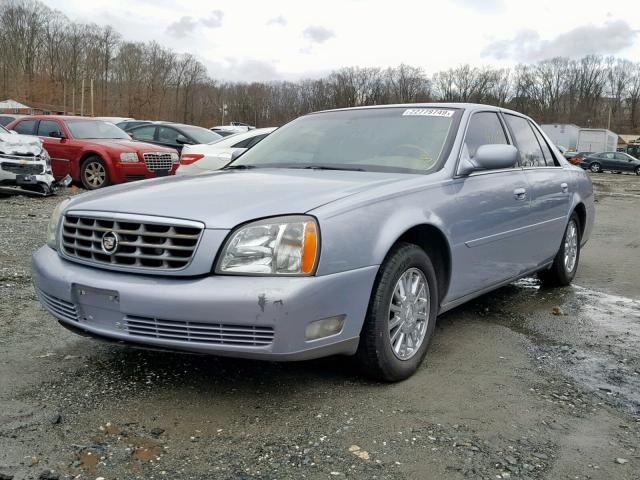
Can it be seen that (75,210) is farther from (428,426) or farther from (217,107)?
(217,107)

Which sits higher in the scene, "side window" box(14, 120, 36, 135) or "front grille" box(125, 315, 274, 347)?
"side window" box(14, 120, 36, 135)

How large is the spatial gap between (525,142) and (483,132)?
844 millimetres

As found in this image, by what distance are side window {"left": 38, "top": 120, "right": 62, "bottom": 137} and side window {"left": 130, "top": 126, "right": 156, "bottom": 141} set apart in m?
1.92

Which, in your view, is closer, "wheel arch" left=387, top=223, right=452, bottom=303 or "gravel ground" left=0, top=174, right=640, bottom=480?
"gravel ground" left=0, top=174, right=640, bottom=480

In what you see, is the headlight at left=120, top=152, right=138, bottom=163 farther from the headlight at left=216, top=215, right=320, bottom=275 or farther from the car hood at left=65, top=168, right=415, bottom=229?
the headlight at left=216, top=215, right=320, bottom=275

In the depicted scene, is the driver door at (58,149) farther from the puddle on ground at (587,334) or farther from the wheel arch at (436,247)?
the wheel arch at (436,247)

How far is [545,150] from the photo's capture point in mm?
5324

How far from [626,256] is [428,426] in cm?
590

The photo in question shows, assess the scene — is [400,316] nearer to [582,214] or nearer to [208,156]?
[582,214]

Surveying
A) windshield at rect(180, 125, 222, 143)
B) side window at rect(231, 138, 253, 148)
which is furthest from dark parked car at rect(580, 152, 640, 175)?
side window at rect(231, 138, 253, 148)

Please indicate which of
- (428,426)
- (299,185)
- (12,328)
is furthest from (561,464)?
(12,328)

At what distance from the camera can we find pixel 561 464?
8.08 ft

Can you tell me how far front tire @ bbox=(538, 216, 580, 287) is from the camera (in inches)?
217

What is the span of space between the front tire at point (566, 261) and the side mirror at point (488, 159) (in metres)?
1.85
